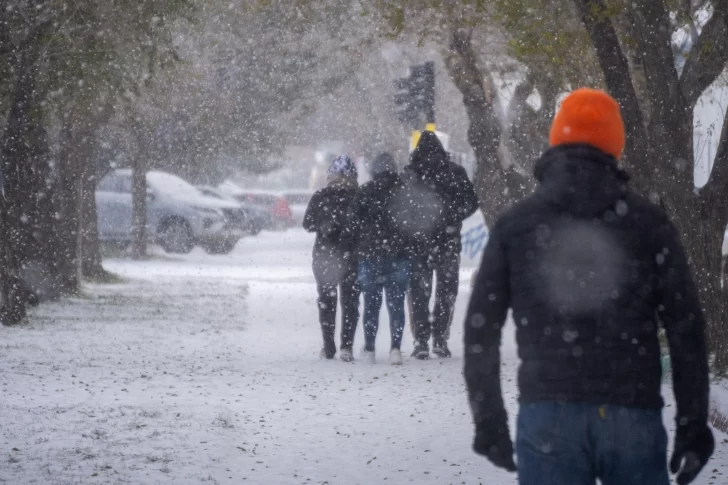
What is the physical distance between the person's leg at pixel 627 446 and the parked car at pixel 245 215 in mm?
29573

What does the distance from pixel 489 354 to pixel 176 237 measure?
28732mm

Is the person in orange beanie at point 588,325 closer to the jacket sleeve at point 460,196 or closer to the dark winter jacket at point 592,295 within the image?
the dark winter jacket at point 592,295

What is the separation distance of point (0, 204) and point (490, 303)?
11430 millimetres

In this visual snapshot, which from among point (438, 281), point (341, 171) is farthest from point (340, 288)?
point (341, 171)

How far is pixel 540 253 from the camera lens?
3.30 meters

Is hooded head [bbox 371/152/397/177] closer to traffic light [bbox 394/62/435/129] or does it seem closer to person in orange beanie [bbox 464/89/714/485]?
traffic light [bbox 394/62/435/129]

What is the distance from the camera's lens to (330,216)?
1093 cm

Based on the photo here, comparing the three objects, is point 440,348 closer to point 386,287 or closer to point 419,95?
point 386,287

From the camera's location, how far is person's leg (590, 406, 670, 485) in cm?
313

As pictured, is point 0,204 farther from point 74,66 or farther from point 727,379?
point 727,379

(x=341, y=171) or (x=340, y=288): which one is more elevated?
(x=341, y=171)

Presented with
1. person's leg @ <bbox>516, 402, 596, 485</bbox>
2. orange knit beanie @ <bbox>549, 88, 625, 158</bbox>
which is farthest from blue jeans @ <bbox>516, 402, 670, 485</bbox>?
orange knit beanie @ <bbox>549, 88, 625, 158</bbox>

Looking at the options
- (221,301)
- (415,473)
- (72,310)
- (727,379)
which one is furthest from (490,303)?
(221,301)

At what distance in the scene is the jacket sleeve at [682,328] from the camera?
10.7ft
